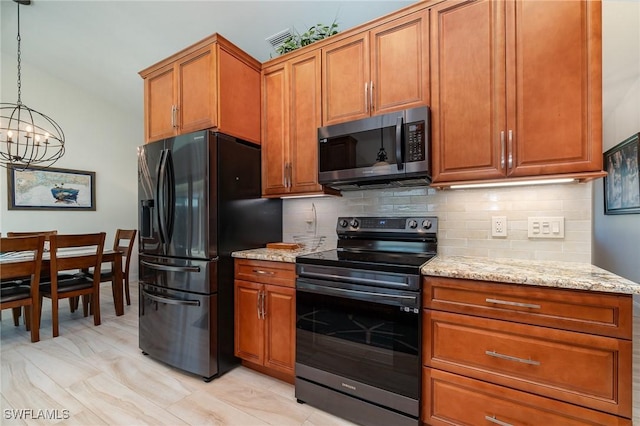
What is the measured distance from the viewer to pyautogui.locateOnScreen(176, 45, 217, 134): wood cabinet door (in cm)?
209

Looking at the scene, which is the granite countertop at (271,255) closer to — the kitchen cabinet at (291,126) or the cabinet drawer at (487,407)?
the kitchen cabinet at (291,126)

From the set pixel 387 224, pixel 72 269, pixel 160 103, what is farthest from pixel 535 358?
pixel 72 269

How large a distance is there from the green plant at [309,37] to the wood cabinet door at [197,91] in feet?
2.12

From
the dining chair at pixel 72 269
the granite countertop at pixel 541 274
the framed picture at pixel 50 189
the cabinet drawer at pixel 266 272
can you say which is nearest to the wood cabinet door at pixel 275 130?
the cabinet drawer at pixel 266 272

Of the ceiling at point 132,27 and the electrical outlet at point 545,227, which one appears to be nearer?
the electrical outlet at point 545,227

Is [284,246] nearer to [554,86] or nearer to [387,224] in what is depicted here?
[387,224]

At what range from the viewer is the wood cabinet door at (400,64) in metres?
1.76

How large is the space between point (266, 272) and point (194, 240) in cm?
58

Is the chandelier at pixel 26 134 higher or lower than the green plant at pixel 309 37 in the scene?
lower

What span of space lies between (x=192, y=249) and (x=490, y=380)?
1.95 meters

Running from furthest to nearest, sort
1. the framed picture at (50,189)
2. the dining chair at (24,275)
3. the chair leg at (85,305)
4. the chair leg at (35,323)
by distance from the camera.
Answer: the framed picture at (50,189) → the chair leg at (85,305) → the chair leg at (35,323) → the dining chair at (24,275)

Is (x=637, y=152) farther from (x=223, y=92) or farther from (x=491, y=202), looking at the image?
(x=223, y=92)

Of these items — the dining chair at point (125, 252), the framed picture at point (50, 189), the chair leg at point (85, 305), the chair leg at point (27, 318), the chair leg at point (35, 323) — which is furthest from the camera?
the framed picture at point (50, 189)

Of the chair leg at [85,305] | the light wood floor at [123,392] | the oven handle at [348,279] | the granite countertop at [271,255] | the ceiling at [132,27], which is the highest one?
the ceiling at [132,27]
